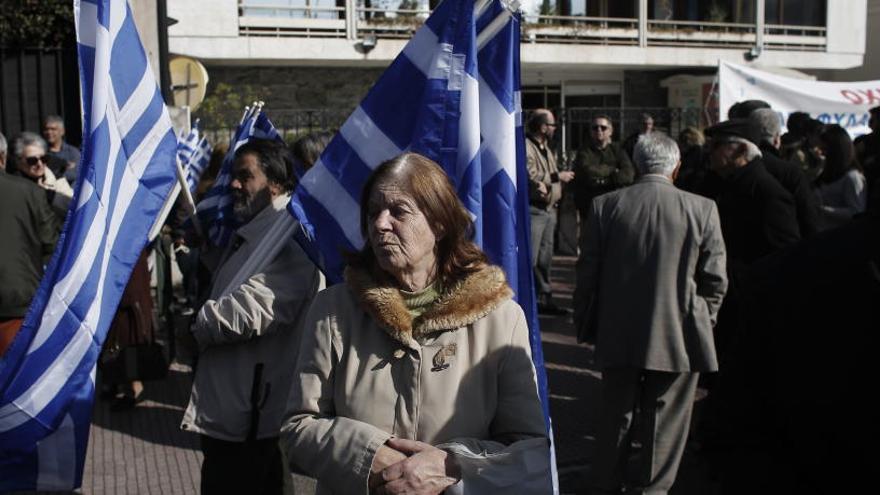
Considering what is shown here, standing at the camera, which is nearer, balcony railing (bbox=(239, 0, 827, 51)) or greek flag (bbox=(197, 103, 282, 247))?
greek flag (bbox=(197, 103, 282, 247))

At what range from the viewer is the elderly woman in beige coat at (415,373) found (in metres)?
2.50

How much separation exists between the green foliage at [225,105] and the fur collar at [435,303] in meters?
13.0

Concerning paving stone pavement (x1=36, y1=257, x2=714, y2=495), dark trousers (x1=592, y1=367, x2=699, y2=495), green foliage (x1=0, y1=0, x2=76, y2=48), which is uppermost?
green foliage (x1=0, y1=0, x2=76, y2=48)

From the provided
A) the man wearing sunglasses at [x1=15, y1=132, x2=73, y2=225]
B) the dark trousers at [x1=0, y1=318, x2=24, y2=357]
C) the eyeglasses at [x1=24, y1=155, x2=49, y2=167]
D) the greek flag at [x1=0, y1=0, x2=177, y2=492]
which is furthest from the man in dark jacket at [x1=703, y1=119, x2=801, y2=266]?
the eyeglasses at [x1=24, y1=155, x2=49, y2=167]

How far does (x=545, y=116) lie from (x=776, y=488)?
8.04 metres

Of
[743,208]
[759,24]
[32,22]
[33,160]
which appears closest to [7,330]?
[33,160]

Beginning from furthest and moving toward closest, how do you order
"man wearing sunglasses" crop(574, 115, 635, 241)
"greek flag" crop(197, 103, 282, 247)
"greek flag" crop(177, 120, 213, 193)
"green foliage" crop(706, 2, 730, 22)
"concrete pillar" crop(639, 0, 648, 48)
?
"green foliage" crop(706, 2, 730, 22) → "concrete pillar" crop(639, 0, 648, 48) → "man wearing sunglasses" crop(574, 115, 635, 241) → "greek flag" crop(177, 120, 213, 193) → "greek flag" crop(197, 103, 282, 247)

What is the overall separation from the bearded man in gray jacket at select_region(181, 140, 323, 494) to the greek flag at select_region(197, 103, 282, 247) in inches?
10.5

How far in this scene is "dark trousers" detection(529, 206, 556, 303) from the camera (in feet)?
32.3

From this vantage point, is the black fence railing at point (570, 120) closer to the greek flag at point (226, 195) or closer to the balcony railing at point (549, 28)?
the balcony railing at point (549, 28)

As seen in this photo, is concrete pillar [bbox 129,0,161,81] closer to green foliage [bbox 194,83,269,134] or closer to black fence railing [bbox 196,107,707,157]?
green foliage [bbox 194,83,269,134]

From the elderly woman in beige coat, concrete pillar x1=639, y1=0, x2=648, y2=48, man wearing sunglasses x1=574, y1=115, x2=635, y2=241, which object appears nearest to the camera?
the elderly woman in beige coat

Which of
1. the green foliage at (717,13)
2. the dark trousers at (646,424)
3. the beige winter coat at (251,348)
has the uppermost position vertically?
the green foliage at (717,13)

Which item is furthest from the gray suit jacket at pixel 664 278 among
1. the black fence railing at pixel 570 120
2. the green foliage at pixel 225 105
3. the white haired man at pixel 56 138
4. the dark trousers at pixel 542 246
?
the black fence railing at pixel 570 120
